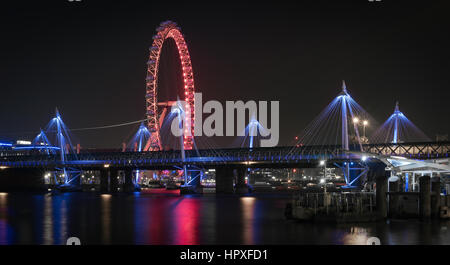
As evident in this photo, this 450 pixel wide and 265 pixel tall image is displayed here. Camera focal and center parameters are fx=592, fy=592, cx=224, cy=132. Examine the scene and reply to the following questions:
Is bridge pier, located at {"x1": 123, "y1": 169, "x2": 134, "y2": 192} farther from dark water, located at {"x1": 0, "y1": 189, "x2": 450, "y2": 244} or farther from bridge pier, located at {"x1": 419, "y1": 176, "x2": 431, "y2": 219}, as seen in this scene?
bridge pier, located at {"x1": 419, "y1": 176, "x2": 431, "y2": 219}

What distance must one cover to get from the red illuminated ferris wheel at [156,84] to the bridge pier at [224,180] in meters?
7.53

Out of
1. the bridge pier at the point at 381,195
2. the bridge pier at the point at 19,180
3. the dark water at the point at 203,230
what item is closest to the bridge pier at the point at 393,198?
the dark water at the point at 203,230

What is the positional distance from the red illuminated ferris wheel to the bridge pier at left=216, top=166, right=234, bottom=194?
24.7ft

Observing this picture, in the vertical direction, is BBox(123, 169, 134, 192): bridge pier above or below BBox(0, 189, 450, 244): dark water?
below

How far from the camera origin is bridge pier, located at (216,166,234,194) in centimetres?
10962

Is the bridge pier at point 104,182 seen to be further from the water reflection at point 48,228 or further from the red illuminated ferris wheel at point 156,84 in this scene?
the water reflection at point 48,228

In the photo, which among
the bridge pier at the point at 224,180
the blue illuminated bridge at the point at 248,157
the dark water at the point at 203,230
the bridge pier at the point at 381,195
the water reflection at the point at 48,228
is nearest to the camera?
the dark water at the point at 203,230

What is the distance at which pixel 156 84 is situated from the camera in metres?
108

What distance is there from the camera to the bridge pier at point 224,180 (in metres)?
110

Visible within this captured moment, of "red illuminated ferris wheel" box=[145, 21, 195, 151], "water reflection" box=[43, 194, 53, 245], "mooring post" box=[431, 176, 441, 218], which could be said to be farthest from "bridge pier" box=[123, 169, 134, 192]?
"mooring post" box=[431, 176, 441, 218]

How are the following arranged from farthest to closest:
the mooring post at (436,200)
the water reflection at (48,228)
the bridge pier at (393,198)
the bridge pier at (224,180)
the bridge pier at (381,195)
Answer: the bridge pier at (224,180) < the bridge pier at (393,198) < the mooring post at (436,200) < the bridge pier at (381,195) < the water reflection at (48,228)

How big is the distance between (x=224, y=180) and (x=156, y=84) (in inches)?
857
